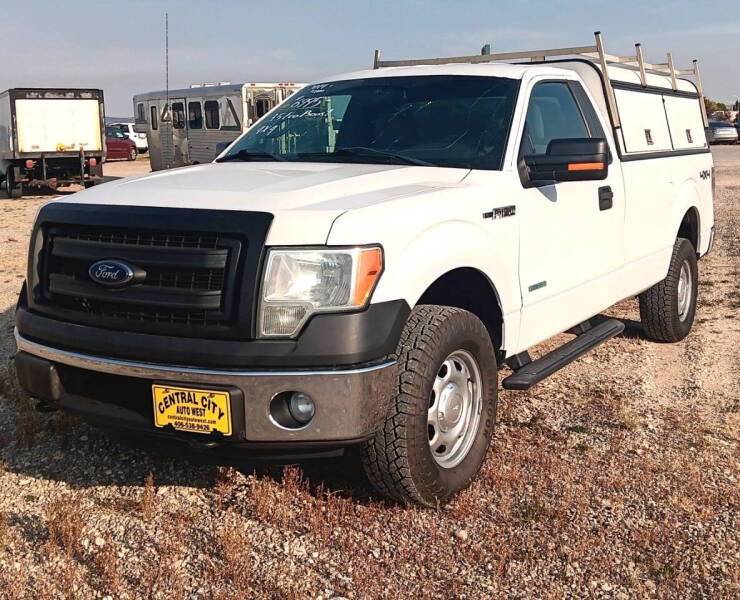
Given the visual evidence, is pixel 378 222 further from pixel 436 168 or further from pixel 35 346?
pixel 35 346

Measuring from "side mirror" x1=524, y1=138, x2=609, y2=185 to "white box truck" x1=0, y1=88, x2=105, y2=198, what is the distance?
19.3 metres

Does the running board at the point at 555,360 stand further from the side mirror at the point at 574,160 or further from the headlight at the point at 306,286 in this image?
the headlight at the point at 306,286

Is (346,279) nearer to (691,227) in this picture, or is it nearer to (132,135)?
(691,227)

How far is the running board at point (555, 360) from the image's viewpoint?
4.14m

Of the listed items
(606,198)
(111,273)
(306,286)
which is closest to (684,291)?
(606,198)

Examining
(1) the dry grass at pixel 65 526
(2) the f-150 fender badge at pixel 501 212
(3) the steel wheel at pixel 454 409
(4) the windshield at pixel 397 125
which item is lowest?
(1) the dry grass at pixel 65 526

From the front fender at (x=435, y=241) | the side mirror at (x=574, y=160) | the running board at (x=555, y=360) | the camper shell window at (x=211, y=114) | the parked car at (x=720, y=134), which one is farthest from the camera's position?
the camper shell window at (x=211, y=114)

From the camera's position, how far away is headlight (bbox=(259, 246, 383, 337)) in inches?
121

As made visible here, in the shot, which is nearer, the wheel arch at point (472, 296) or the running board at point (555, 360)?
the wheel arch at point (472, 296)

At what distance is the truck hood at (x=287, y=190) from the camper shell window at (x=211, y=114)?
747 inches

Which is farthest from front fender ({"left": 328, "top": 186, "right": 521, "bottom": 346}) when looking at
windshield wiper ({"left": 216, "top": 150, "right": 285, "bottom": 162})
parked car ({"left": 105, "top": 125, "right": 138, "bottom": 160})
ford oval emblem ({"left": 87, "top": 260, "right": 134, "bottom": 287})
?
parked car ({"left": 105, "top": 125, "right": 138, "bottom": 160})

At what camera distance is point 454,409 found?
3.71m

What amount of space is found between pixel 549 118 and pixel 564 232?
664mm

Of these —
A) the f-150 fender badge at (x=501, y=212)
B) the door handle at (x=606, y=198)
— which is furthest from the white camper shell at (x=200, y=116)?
the f-150 fender badge at (x=501, y=212)
